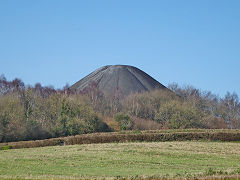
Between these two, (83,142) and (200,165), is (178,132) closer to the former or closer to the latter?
(83,142)

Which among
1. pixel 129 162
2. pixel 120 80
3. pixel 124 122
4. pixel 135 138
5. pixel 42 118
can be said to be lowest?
pixel 129 162

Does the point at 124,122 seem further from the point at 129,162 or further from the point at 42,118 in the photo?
the point at 129,162

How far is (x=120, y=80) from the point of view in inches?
5709

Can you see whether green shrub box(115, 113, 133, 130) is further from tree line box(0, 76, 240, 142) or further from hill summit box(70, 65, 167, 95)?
hill summit box(70, 65, 167, 95)

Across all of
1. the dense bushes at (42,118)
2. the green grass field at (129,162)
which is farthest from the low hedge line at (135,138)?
the green grass field at (129,162)

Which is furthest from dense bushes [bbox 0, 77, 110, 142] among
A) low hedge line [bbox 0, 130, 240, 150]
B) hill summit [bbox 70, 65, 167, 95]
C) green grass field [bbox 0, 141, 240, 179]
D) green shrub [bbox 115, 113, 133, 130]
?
hill summit [bbox 70, 65, 167, 95]

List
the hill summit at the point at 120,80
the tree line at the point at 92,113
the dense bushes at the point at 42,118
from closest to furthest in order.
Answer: the dense bushes at the point at 42,118, the tree line at the point at 92,113, the hill summit at the point at 120,80

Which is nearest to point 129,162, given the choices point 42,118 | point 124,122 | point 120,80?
point 42,118

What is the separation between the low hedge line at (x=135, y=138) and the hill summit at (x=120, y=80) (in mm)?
73306

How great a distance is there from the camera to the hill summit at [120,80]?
451 feet

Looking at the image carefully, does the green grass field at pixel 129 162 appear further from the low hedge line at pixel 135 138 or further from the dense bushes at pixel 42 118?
the dense bushes at pixel 42 118

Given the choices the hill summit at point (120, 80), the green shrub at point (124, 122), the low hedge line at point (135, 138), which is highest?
the hill summit at point (120, 80)

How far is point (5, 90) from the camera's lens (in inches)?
3967

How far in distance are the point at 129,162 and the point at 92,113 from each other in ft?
145
